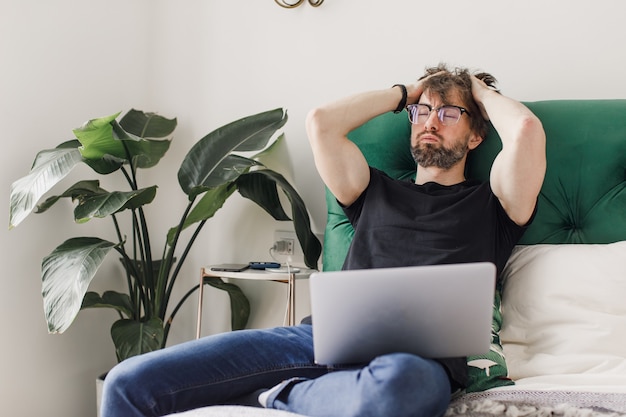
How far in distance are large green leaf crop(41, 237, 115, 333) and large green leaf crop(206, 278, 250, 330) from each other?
44 cm

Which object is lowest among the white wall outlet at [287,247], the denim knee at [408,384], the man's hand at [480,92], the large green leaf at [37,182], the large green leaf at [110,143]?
the denim knee at [408,384]

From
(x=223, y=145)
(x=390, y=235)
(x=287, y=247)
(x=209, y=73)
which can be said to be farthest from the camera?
(x=209, y=73)

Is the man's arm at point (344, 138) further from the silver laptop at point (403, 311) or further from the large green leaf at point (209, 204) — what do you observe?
the silver laptop at point (403, 311)

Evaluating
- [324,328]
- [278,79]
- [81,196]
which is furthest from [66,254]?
[324,328]

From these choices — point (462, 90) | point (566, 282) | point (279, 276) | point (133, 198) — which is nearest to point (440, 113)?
point (462, 90)

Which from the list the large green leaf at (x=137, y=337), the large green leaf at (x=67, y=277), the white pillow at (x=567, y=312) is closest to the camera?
the white pillow at (x=567, y=312)

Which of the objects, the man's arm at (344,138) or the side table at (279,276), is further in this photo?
the side table at (279,276)

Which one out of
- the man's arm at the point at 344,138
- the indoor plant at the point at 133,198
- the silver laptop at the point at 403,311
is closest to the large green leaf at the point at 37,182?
the indoor plant at the point at 133,198

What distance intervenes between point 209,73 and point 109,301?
949 millimetres

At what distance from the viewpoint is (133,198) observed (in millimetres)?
2168

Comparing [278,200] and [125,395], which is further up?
[278,200]

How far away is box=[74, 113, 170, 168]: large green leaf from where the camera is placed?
6.80 ft

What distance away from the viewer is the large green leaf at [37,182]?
2008 mm

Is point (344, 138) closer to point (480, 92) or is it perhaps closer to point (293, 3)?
point (480, 92)
